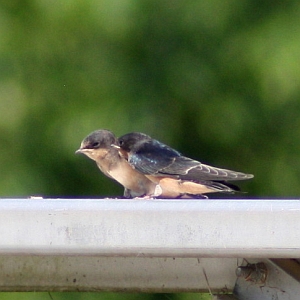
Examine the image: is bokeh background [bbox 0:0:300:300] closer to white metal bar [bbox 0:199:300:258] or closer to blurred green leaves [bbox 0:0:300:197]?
blurred green leaves [bbox 0:0:300:197]

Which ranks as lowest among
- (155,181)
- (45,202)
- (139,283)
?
(155,181)

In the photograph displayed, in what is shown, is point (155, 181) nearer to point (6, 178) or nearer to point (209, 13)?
point (6, 178)

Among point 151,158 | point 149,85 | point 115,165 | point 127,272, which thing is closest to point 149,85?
point 149,85

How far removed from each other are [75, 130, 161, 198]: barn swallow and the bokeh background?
1.16 meters

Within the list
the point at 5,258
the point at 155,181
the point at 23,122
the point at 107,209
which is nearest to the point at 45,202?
the point at 107,209

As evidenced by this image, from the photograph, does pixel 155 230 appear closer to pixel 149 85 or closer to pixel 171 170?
pixel 171 170

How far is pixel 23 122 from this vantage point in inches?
252

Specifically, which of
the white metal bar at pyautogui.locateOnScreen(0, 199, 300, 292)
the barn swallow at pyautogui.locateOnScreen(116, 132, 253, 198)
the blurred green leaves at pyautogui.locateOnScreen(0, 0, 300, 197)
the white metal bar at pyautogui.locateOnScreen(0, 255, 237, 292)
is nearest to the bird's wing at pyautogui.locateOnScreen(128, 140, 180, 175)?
the barn swallow at pyautogui.locateOnScreen(116, 132, 253, 198)

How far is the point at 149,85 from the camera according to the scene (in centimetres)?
654

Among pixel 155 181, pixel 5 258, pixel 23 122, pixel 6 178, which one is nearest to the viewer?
pixel 5 258

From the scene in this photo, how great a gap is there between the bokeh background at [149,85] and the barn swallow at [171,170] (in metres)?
1.15

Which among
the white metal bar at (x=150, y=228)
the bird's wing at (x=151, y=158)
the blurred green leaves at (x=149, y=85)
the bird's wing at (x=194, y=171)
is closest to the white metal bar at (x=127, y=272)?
the white metal bar at (x=150, y=228)

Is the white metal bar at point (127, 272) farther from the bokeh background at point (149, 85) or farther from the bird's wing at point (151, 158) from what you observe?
the bokeh background at point (149, 85)

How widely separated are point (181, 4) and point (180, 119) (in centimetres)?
85
